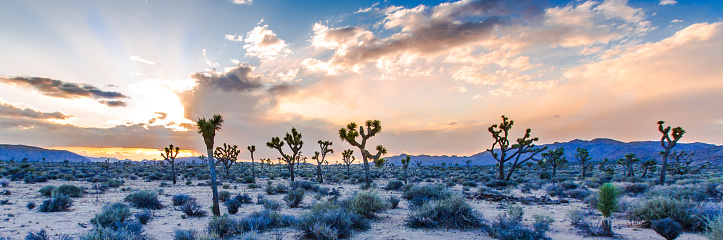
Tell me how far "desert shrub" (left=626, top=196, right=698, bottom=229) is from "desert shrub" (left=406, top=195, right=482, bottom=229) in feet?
18.2

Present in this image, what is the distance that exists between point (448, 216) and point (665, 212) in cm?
699

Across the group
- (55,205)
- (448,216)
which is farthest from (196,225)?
(448,216)

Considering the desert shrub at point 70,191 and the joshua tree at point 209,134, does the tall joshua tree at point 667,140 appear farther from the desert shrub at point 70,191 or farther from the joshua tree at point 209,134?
the desert shrub at point 70,191

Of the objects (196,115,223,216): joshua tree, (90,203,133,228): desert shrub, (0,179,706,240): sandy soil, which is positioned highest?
(196,115,223,216): joshua tree

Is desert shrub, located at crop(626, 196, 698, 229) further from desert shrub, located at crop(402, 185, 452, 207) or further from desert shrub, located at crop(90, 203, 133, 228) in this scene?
desert shrub, located at crop(90, 203, 133, 228)

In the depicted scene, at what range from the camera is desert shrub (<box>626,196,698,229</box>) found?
10.0 meters

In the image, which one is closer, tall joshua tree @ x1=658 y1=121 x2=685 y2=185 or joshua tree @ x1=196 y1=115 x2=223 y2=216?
joshua tree @ x1=196 y1=115 x2=223 y2=216

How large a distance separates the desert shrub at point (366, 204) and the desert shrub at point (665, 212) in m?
9.15

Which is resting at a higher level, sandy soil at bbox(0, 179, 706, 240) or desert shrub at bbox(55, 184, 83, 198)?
desert shrub at bbox(55, 184, 83, 198)

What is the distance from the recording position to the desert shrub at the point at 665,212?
1004cm

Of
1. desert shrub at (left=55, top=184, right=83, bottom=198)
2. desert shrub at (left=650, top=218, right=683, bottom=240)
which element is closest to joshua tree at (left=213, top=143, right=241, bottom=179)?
desert shrub at (left=55, top=184, right=83, bottom=198)

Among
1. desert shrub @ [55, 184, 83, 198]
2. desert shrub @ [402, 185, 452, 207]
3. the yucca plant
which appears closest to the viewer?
the yucca plant

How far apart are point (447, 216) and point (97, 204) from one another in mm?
17185

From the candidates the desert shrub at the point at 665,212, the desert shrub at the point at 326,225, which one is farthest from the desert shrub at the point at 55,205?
the desert shrub at the point at 665,212
